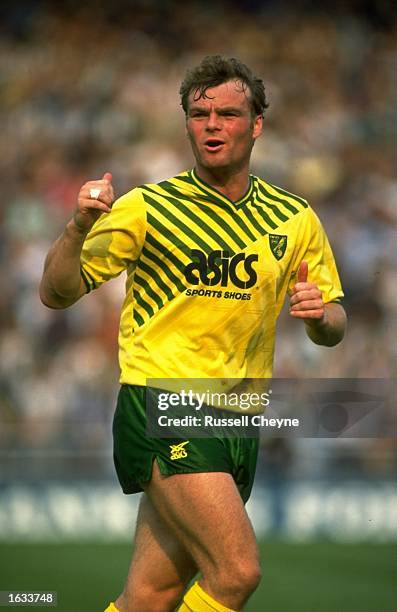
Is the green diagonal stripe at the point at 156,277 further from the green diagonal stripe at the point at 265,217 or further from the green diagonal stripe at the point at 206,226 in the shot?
the green diagonal stripe at the point at 265,217

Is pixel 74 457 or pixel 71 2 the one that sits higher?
pixel 71 2

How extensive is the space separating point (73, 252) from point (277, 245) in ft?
2.81

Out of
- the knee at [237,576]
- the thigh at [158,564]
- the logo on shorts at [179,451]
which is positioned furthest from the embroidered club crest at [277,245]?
the knee at [237,576]

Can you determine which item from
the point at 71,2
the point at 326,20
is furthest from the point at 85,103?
the point at 326,20

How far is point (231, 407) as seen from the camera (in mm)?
4637

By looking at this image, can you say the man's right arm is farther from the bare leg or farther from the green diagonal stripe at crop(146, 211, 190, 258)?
the bare leg

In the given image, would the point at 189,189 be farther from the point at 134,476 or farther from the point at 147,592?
the point at 147,592

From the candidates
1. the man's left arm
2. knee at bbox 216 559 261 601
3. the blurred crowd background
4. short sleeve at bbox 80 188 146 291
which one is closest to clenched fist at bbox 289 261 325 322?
the man's left arm

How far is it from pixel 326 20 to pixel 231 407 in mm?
11350

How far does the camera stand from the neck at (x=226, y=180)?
476cm

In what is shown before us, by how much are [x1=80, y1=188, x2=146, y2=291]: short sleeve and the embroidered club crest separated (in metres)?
0.52

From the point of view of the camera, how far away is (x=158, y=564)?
4645 millimetres

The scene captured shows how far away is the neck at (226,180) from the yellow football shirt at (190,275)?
3cm

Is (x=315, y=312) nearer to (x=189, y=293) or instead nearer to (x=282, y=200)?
(x=189, y=293)
